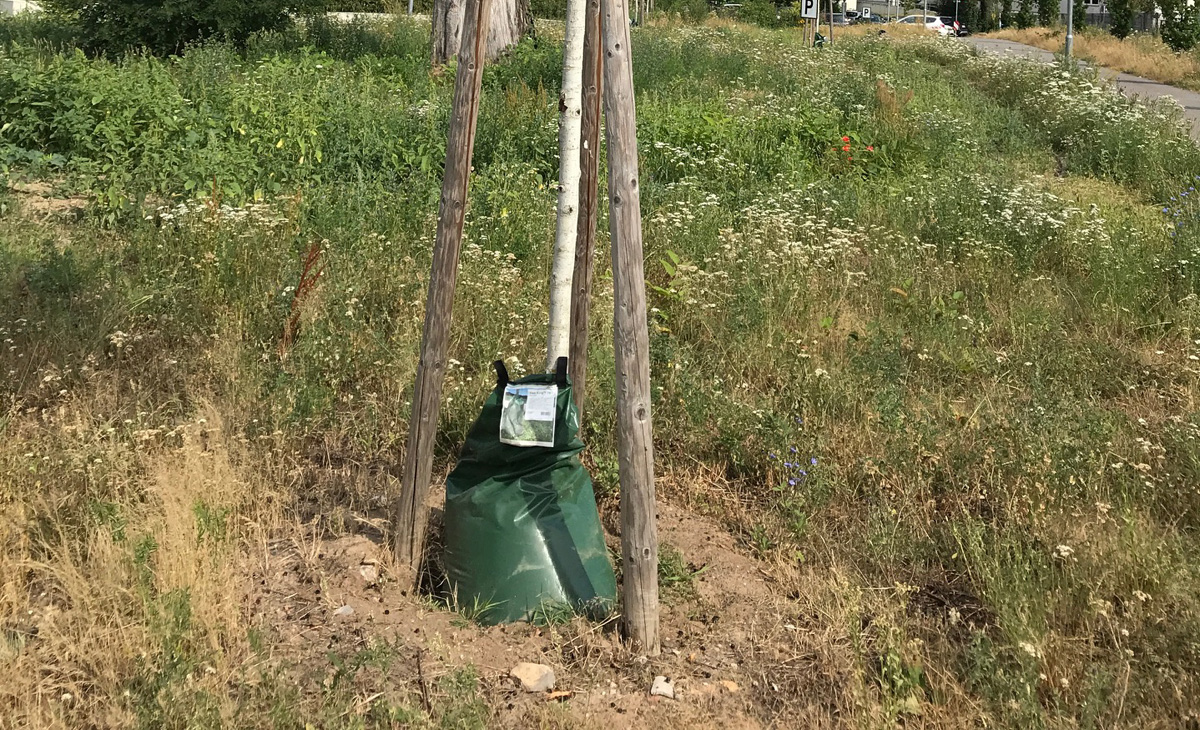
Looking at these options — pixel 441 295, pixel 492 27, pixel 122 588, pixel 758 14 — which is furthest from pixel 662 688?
pixel 758 14

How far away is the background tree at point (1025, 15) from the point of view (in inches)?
2258

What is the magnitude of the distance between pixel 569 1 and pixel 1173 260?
4.43m

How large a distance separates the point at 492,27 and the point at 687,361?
894 cm

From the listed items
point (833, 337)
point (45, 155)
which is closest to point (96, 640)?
point (833, 337)

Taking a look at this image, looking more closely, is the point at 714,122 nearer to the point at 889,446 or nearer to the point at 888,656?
the point at 889,446

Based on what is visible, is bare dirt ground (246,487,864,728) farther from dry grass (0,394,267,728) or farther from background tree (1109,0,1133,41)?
background tree (1109,0,1133,41)

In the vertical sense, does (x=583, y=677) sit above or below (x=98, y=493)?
below

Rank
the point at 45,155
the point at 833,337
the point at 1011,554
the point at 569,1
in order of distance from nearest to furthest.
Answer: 1. the point at 1011,554
2. the point at 569,1
3. the point at 833,337
4. the point at 45,155

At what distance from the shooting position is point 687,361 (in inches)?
197

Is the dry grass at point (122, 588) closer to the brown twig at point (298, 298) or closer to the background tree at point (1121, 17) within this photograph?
the brown twig at point (298, 298)

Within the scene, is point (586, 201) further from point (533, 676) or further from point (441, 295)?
point (533, 676)

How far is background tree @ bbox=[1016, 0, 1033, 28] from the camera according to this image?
188 ft

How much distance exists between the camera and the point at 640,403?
3311mm

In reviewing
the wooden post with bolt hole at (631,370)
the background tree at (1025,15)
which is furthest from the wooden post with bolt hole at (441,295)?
the background tree at (1025,15)
